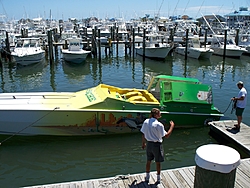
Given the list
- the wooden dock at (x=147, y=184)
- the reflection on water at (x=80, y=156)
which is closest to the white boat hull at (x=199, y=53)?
the reflection on water at (x=80, y=156)

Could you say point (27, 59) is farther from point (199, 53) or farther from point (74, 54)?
point (199, 53)

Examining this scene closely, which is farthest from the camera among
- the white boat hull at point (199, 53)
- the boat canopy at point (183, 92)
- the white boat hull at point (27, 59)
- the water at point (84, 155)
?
the white boat hull at point (199, 53)

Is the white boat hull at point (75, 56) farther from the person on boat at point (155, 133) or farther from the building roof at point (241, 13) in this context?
the building roof at point (241, 13)

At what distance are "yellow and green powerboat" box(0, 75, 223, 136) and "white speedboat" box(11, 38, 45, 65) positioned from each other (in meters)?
15.9

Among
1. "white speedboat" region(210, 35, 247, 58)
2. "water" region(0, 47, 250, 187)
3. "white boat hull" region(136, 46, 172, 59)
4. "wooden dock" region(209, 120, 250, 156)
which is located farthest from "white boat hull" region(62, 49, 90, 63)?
"wooden dock" region(209, 120, 250, 156)

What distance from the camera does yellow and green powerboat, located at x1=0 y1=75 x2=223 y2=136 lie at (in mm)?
9148

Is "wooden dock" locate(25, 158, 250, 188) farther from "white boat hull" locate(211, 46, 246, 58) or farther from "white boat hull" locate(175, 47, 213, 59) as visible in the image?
"white boat hull" locate(211, 46, 246, 58)

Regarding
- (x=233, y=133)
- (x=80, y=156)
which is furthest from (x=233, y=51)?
(x=80, y=156)

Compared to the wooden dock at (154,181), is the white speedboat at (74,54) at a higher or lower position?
higher

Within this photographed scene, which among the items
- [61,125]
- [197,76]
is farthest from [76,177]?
[197,76]

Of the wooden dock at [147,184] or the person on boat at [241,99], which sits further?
the person on boat at [241,99]

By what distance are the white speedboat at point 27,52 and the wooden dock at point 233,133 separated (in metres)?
19.9

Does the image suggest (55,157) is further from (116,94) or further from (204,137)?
(204,137)

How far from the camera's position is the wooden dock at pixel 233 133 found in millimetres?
8433
